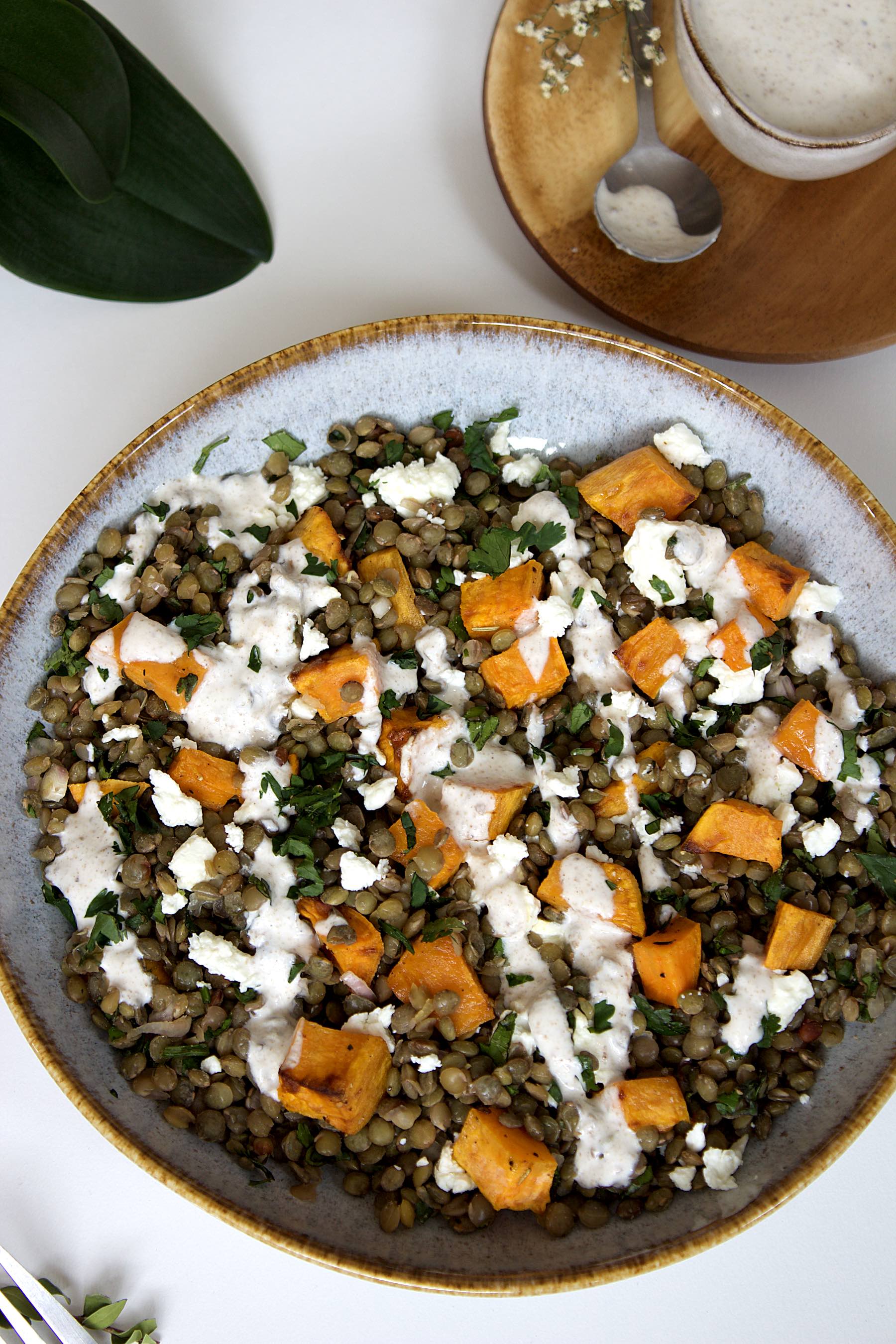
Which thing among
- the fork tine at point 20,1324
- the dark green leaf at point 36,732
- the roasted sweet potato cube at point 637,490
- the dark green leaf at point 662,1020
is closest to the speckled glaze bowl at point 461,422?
the dark green leaf at point 36,732

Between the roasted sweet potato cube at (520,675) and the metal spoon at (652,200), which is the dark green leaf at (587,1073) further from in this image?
the metal spoon at (652,200)

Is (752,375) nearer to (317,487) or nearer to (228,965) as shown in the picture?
(317,487)

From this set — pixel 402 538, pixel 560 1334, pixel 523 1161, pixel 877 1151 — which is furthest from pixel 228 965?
pixel 877 1151

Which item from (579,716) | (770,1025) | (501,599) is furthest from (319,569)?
(770,1025)

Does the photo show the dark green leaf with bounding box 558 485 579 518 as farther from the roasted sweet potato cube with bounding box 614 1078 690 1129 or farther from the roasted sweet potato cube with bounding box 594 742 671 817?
the roasted sweet potato cube with bounding box 614 1078 690 1129

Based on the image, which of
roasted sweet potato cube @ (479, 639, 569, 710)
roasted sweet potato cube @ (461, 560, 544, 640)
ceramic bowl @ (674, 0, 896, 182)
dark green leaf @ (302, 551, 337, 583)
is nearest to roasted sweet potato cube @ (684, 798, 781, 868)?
roasted sweet potato cube @ (479, 639, 569, 710)
